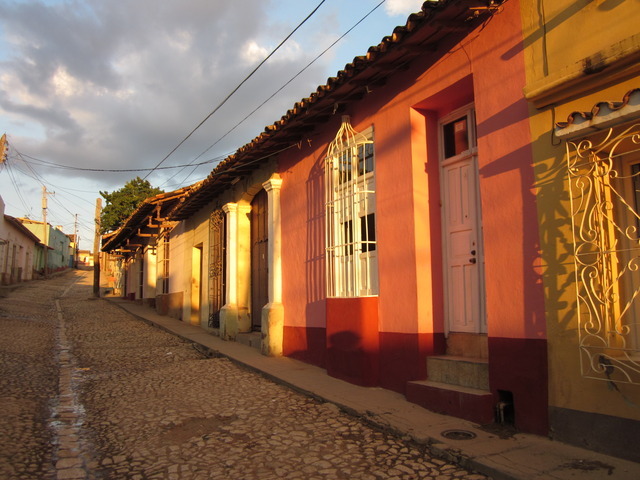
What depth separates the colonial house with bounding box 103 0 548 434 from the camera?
4.26m

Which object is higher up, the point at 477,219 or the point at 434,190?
the point at 434,190

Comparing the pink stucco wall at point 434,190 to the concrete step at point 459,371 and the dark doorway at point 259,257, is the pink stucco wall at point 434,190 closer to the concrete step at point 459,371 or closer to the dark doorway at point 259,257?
the concrete step at point 459,371

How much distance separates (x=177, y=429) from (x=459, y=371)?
8.82ft

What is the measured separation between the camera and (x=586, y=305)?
11.9 feet

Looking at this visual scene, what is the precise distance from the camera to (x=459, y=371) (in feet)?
15.8

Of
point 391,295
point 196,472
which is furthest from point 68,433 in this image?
point 391,295

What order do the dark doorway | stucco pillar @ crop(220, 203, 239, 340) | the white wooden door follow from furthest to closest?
1. stucco pillar @ crop(220, 203, 239, 340)
2. the dark doorway
3. the white wooden door

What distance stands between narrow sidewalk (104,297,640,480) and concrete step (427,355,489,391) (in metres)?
0.37

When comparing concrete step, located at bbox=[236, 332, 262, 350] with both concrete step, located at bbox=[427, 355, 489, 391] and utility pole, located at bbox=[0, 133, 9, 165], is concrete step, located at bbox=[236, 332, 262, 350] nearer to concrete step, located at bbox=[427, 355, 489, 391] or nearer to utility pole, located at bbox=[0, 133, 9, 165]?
concrete step, located at bbox=[427, 355, 489, 391]

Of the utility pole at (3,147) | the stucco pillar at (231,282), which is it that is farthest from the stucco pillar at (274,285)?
the utility pole at (3,147)

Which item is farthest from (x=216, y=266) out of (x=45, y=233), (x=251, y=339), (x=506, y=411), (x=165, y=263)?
(x=45, y=233)

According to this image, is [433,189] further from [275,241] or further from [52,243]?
[52,243]

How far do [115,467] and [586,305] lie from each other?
3672mm

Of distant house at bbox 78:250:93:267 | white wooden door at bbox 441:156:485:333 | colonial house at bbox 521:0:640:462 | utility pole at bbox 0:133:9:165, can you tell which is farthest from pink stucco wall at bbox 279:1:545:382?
distant house at bbox 78:250:93:267
